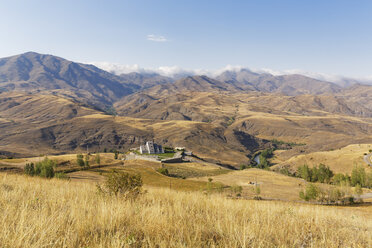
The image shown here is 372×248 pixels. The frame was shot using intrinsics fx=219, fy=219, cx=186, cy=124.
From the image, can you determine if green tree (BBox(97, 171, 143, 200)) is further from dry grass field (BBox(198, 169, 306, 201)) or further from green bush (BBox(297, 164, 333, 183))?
green bush (BBox(297, 164, 333, 183))

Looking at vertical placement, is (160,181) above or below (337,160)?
below

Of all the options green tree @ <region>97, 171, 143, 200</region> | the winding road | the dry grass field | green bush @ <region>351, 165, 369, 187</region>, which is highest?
green tree @ <region>97, 171, 143, 200</region>

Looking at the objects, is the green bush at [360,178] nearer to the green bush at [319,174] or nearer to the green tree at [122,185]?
the green bush at [319,174]

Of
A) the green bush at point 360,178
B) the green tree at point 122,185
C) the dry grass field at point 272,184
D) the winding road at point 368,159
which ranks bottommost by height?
the dry grass field at point 272,184

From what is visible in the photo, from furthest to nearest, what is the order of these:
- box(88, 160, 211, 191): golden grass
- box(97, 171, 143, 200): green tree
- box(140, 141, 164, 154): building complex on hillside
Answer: box(140, 141, 164, 154): building complex on hillside → box(88, 160, 211, 191): golden grass → box(97, 171, 143, 200): green tree

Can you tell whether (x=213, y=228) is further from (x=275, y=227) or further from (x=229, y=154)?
(x=229, y=154)

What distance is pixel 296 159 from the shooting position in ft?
497

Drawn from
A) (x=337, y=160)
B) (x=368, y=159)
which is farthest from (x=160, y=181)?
(x=368, y=159)

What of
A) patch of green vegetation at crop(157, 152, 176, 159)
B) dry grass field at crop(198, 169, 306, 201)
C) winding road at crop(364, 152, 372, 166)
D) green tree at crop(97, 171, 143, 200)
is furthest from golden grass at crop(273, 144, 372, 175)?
green tree at crop(97, 171, 143, 200)

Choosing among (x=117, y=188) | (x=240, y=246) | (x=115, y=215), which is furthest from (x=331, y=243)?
(x=117, y=188)

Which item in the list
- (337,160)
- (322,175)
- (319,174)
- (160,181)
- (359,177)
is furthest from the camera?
(337,160)

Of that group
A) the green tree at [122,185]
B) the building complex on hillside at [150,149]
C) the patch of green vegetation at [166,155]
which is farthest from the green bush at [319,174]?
the green tree at [122,185]

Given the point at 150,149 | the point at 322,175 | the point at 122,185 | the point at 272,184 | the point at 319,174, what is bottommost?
the point at 272,184

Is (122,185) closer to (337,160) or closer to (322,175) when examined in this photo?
(322,175)
